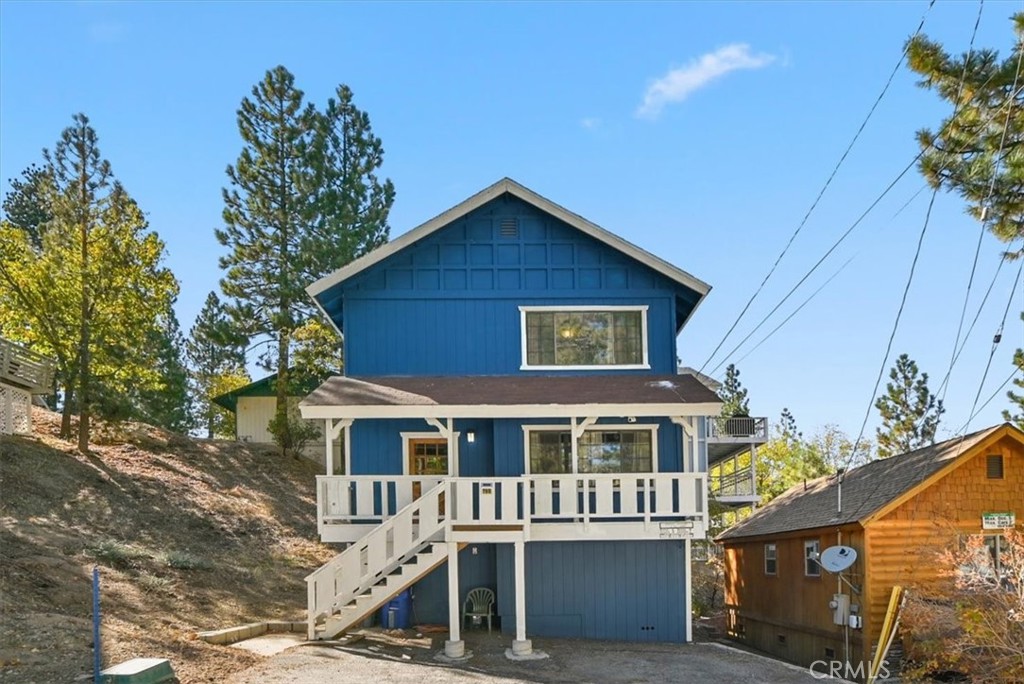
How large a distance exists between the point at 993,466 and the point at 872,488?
219 cm

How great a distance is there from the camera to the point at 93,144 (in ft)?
82.5

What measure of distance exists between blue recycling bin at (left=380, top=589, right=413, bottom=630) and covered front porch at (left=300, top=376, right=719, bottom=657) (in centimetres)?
107

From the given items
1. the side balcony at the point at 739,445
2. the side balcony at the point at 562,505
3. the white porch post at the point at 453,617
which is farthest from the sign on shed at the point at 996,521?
the white porch post at the point at 453,617

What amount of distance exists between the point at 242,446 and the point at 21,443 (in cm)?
973

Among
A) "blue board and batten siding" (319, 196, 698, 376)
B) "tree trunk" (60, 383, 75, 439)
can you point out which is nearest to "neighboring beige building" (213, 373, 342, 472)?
"tree trunk" (60, 383, 75, 439)

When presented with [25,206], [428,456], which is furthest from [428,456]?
[25,206]

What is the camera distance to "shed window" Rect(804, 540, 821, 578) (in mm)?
16953

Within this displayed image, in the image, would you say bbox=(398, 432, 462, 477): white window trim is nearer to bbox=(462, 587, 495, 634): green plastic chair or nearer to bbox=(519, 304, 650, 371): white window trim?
bbox=(519, 304, 650, 371): white window trim

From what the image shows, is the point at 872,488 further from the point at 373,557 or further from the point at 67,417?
the point at 67,417

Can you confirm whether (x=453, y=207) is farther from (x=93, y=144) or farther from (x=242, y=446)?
(x=242, y=446)

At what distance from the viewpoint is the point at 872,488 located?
54.5 feet

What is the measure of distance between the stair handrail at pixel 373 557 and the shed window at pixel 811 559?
8.15 metres

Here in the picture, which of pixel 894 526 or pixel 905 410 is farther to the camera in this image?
pixel 905 410

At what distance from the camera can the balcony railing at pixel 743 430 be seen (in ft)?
79.3
